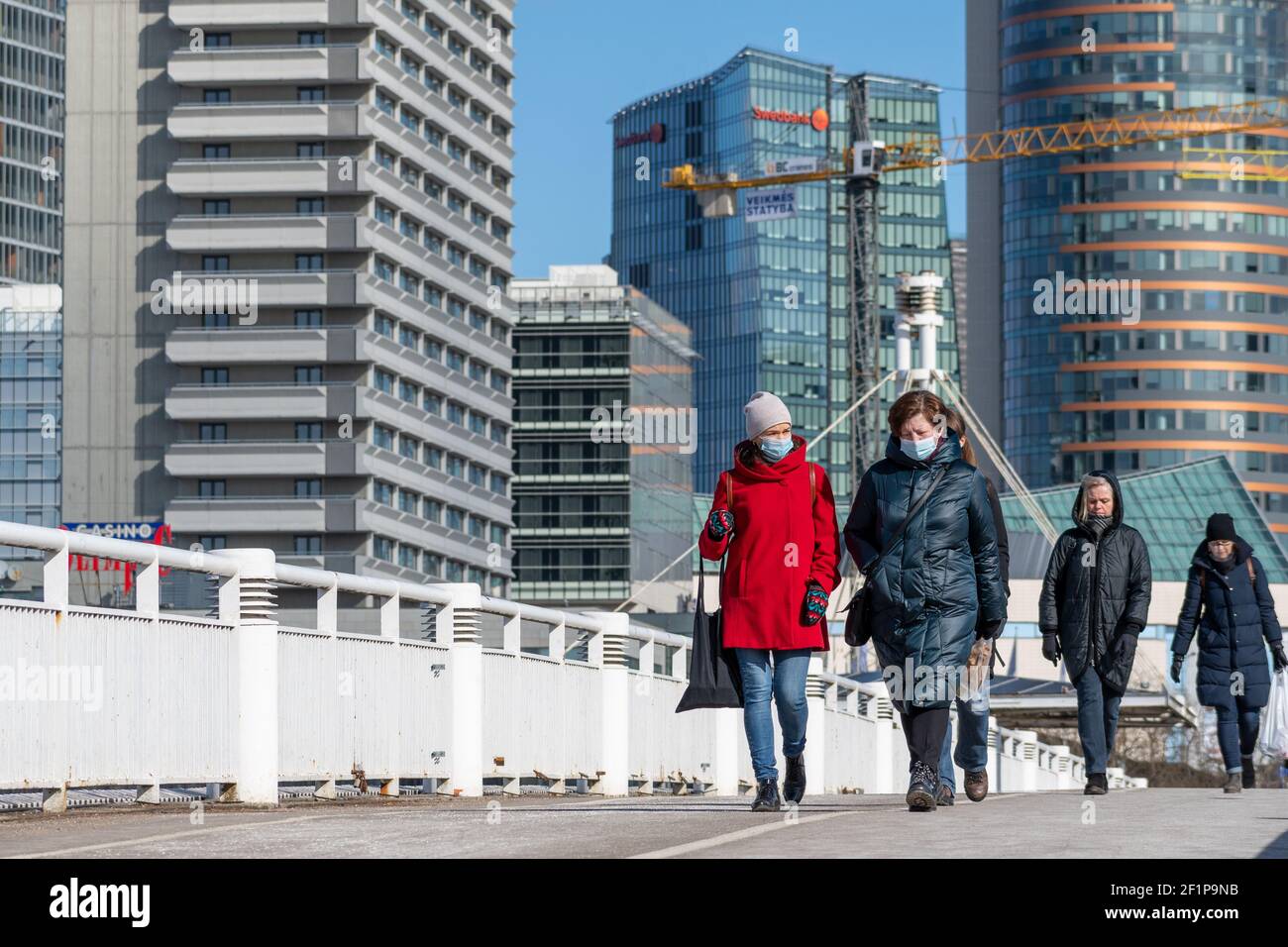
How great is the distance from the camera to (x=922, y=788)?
11.6m

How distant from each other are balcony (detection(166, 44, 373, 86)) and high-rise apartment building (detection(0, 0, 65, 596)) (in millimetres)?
29869

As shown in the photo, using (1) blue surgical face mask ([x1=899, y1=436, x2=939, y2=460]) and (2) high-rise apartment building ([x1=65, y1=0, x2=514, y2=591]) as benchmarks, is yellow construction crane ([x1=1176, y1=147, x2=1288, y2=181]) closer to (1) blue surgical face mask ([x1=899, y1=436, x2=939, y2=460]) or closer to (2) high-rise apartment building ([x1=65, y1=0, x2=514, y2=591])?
(2) high-rise apartment building ([x1=65, y1=0, x2=514, y2=591])

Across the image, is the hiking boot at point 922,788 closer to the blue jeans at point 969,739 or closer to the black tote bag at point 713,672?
the blue jeans at point 969,739

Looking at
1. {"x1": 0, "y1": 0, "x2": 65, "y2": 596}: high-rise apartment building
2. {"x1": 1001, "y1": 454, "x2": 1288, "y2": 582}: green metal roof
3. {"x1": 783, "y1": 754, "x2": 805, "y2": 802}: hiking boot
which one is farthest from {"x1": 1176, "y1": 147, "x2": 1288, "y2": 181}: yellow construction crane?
{"x1": 783, "y1": 754, "x2": 805, "y2": 802}: hiking boot

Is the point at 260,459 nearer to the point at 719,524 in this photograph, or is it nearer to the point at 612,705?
the point at 612,705

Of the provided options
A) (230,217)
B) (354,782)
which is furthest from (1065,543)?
(230,217)

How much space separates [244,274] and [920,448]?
112 m

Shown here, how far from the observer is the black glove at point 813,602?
11.6m

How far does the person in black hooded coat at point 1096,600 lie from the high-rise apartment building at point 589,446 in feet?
412

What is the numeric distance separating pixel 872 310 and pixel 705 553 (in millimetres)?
115992

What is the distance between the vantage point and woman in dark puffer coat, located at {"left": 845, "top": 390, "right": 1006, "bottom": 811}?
1150cm

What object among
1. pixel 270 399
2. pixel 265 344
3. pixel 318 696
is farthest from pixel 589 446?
pixel 318 696

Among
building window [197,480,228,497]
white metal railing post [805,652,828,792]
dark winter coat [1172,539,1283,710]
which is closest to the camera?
dark winter coat [1172,539,1283,710]

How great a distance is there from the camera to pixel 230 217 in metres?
121
